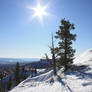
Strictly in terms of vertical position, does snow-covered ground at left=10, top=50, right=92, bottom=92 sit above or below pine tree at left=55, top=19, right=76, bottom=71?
below

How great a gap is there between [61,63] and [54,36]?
6150mm

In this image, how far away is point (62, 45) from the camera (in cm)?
2328

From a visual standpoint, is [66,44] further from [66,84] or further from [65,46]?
[66,84]

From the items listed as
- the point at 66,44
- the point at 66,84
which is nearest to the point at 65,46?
the point at 66,44

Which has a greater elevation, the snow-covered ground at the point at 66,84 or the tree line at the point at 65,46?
the tree line at the point at 65,46

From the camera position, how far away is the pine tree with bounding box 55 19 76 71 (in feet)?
74.2

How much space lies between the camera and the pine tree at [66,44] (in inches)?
891

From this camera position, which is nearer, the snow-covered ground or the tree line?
the snow-covered ground

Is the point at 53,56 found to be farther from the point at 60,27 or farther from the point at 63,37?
the point at 60,27

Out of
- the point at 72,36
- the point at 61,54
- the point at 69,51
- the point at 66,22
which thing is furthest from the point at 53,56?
the point at 66,22

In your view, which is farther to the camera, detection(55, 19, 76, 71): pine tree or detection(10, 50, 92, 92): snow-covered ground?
detection(55, 19, 76, 71): pine tree

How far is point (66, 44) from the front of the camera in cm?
2312

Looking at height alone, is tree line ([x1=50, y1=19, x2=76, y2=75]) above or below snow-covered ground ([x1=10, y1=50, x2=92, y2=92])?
above

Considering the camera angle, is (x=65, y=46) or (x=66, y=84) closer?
(x=66, y=84)
